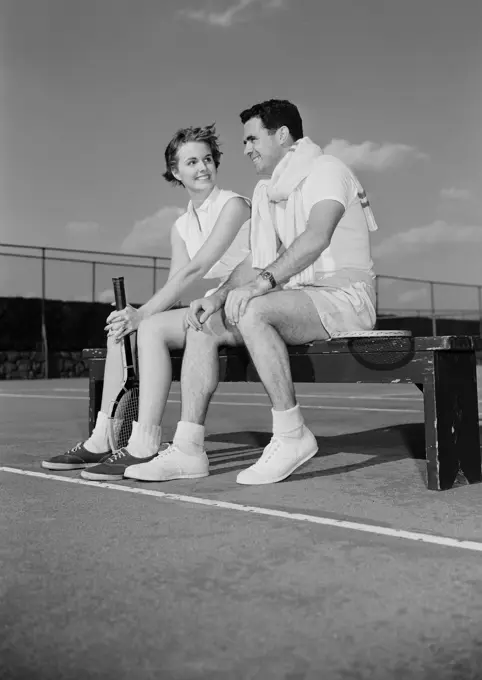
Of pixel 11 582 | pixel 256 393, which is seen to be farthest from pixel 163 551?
pixel 256 393

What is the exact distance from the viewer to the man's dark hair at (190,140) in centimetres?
414

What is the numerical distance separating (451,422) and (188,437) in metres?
1.03

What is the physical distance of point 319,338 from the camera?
3.79 m

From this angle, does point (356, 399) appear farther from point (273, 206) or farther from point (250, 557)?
point (250, 557)

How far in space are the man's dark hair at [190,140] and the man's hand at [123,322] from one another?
2.42ft

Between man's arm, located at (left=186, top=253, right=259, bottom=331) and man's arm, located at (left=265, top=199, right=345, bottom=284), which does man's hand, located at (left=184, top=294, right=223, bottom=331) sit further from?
man's arm, located at (left=265, top=199, right=345, bottom=284)

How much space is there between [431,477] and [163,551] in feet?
4.39

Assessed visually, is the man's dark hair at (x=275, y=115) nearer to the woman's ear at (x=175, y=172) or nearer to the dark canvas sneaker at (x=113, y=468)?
the woman's ear at (x=175, y=172)

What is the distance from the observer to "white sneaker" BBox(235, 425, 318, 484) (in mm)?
3557

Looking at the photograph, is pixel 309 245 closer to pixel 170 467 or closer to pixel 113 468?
pixel 170 467

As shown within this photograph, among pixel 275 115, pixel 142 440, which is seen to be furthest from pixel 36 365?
pixel 275 115

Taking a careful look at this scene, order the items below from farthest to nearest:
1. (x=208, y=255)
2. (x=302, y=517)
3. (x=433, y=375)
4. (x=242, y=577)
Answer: (x=208, y=255)
(x=433, y=375)
(x=302, y=517)
(x=242, y=577)

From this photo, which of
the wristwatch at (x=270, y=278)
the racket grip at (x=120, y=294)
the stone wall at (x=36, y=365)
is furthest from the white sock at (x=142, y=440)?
the stone wall at (x=36, y=365)

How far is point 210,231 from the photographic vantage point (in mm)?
4270
